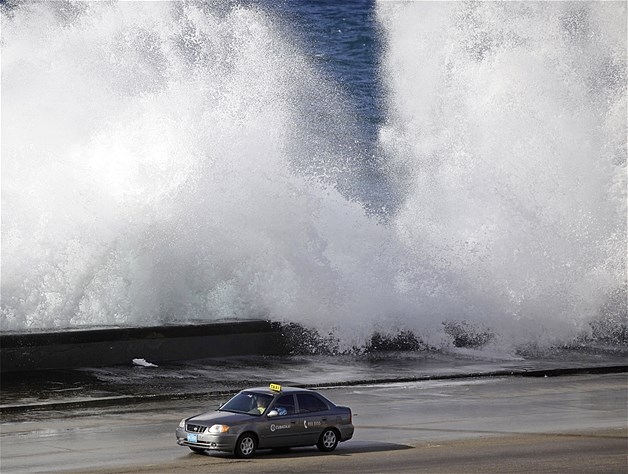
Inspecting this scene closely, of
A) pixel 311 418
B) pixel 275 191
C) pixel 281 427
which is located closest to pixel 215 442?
pixel 281 427

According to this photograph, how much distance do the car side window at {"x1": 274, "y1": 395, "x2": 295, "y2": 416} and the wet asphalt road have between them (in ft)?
1.72

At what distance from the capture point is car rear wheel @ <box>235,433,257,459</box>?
46.7 feet

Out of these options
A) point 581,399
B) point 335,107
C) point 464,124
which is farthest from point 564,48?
point 335,107

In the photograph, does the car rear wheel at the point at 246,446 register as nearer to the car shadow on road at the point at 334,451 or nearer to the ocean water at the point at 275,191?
the car shadow on road at the point at 334,451

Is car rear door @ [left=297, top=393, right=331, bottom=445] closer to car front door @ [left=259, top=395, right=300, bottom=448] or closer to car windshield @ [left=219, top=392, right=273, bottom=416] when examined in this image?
car front door @ [left=259, top=395, right=300, bottom=448]

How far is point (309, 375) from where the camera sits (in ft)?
68.6

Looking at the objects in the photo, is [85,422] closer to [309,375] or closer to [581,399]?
[309,375]

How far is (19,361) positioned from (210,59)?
434 inches

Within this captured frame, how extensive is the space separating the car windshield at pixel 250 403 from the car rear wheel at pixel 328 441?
31.0 inches

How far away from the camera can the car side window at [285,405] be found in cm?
1467

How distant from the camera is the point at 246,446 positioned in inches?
564

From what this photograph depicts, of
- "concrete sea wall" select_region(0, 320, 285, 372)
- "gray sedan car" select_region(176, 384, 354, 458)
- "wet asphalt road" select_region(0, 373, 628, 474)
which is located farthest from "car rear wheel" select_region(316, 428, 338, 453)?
"concrete sea wall" select_region(0, 320, 285, 372)

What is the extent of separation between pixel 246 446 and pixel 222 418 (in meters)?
0.44

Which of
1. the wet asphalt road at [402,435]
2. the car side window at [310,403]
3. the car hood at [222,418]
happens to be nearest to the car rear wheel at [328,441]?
the wet asphalt road at [402,435]
